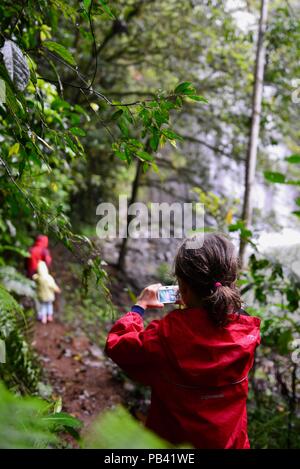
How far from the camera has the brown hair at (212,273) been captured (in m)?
1.65

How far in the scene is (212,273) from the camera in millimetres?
1711

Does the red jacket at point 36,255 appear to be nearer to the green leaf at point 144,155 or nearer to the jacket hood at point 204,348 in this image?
the green leaf at point 144,155

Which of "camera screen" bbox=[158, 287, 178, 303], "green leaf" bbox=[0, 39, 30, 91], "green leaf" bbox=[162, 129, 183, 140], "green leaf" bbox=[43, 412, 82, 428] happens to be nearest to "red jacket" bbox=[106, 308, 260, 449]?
"camera screen" bbox=[158, 287, 178, 303]

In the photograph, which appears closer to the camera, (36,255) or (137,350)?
(137,350)

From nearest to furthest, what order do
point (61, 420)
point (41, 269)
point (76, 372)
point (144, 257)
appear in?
point (61, 420) → point (76, 372) → point (41, 269) → point (144, 257)

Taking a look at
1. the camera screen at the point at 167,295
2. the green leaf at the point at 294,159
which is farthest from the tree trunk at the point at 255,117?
the camera screen at the point at 167,295

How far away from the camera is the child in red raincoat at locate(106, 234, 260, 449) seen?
1.59 meters

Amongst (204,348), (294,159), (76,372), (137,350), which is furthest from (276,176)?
(76,372)

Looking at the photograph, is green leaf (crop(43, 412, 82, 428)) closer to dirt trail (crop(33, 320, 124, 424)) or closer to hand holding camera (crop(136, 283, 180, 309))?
hand holding camera (crop(136, 283, 180, 309))

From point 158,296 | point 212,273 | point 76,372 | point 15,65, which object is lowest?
point 76,372

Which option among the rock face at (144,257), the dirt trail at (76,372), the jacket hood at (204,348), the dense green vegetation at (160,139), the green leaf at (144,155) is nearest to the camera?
the jacket hood at (204,348)

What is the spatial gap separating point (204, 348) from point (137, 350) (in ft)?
0.90

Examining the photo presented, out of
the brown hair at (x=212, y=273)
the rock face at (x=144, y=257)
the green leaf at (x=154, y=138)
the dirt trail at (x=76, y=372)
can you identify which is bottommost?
the dirt trail at (x=76, y=372)

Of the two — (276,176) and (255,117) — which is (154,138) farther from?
(255,117)
